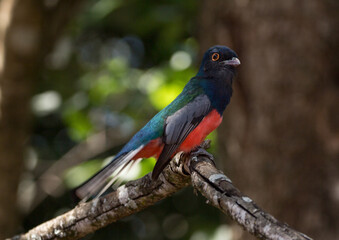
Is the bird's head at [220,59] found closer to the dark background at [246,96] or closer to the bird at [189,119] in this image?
the bird at [189,119]

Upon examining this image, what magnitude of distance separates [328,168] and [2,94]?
388 cm

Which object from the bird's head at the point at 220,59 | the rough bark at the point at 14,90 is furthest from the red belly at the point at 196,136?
the rough bark at the point at 14,90

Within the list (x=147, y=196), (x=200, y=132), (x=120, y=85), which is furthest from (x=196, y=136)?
(x=120, y=85)

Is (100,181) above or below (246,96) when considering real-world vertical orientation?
above

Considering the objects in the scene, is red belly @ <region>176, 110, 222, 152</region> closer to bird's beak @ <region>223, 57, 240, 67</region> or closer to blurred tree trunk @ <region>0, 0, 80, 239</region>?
bird's beak @ <region>223, 57, 240, 67</region>

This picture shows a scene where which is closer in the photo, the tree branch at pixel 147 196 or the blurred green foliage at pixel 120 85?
the tree branch at pixel 147 196

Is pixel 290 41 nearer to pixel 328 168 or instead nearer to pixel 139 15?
pixel 328 168

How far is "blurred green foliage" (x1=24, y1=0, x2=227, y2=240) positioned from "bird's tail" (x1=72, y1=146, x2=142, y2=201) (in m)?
1.81

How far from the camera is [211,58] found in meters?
3.73

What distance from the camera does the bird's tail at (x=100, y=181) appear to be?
2.92m

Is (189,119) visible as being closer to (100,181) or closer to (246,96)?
(100,181)

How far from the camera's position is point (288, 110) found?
605cm

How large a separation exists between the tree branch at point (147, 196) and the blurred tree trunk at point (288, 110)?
10.7ft

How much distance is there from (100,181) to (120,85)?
365cm
